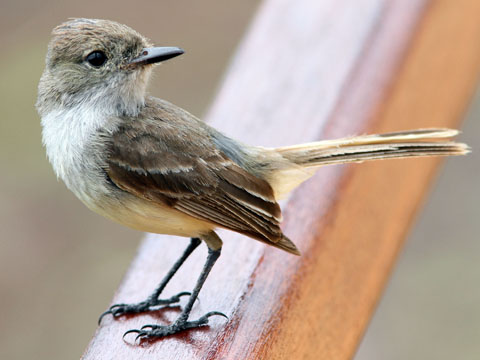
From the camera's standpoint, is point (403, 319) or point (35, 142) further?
point (35, 142)

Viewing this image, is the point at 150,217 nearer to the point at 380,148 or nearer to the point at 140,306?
the point at 140,306

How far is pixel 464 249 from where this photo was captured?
6957mm

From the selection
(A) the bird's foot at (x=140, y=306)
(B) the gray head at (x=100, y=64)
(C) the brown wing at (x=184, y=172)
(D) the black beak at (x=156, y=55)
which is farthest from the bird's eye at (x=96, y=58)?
(A) the bird's foot at (x=140, y=306)

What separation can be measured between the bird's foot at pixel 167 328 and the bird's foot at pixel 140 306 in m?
0.13

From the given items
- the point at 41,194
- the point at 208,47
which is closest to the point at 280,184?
the point at 41,194

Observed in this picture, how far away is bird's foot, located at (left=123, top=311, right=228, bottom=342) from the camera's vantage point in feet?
8.36

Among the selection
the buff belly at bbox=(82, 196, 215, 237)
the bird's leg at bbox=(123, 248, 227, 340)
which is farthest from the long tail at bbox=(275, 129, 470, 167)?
the bird's leg at bbox=(123, 248, 227, 340)

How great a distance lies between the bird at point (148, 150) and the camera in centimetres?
289

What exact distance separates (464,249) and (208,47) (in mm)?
3791

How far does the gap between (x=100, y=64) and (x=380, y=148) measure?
1.13 meters

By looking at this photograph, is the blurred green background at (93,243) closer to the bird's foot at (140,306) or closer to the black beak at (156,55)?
the bird's foot at (140,306)

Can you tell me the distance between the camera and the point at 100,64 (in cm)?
304

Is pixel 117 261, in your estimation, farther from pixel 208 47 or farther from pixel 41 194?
pixel 208 47

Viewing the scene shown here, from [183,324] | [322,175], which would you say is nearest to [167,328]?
[183,324]
